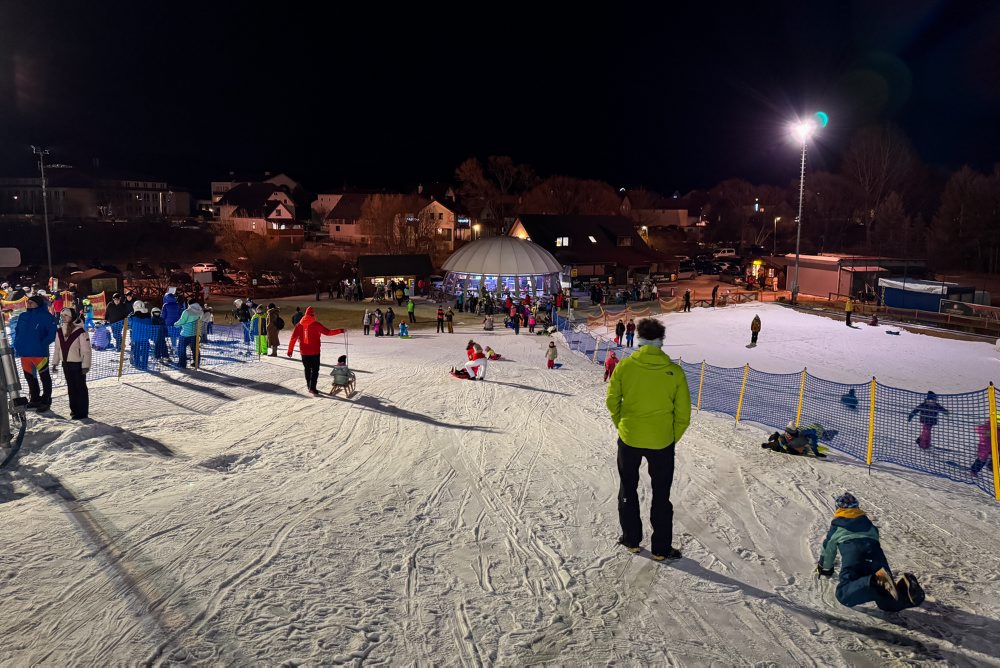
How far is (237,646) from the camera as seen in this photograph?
4230 mm

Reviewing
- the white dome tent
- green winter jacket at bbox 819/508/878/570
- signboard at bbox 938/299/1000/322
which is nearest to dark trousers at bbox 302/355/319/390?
green winter jacket at bbox 819/508/878/570

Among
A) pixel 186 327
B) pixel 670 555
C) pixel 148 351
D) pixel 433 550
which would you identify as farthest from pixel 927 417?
pixel 148 351

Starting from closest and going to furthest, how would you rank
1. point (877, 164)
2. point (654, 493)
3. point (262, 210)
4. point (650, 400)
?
point (650, 400), point (654, 493), point (877, 164), point (262, 210)

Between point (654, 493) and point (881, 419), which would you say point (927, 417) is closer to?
point (881, 419)

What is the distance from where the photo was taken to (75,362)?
30.1ft

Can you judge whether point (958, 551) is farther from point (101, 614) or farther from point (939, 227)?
point (939, 227)

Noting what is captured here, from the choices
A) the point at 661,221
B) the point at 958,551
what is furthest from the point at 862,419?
the point at 661,221

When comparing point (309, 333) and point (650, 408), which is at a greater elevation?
point (650, 408)

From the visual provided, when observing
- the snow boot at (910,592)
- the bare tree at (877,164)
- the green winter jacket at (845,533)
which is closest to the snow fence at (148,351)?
the green winter jacket at (845,533)

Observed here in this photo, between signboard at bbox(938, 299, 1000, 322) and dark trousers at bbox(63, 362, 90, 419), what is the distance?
102 feet

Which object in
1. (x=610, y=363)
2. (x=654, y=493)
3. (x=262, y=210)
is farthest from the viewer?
(x=262, y=210)

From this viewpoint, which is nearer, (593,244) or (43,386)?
(43,386)

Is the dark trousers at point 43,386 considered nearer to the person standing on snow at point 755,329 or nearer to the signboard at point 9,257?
the signboard at point 9,257

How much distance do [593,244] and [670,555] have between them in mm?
45118
